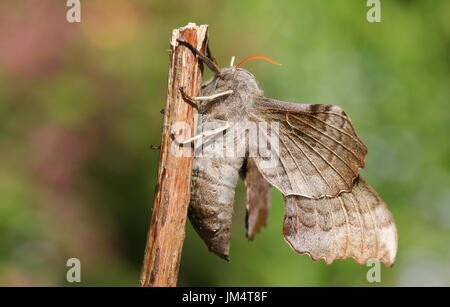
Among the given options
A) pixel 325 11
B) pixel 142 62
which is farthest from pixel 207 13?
pixel 325 11

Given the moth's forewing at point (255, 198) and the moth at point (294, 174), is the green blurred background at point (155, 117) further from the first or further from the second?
the moth at point (294, 174)

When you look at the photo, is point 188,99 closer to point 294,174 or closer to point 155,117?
point 294,174

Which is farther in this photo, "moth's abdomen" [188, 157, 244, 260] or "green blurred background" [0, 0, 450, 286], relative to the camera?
"green blurred background" [0, 0, 450, 286]

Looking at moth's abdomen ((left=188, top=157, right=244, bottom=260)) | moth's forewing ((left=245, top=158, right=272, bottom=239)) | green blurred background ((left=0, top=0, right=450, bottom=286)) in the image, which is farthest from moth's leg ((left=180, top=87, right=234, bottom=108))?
→ green blurred background ((left=0, top=0, right=450, bottom=286))

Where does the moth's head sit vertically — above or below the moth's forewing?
above

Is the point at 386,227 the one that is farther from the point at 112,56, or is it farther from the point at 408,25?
the point at 112,56

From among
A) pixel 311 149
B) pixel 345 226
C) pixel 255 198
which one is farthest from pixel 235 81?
pixel 345 226

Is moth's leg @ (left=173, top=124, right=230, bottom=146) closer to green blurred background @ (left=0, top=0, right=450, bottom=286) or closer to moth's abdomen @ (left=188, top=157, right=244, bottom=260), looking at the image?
moth's abdomen @ (left=188, top=157, right=244, bottom=260)
